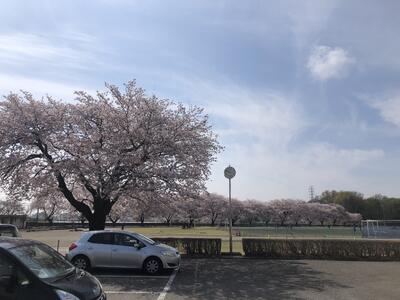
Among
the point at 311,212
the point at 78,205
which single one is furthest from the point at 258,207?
the point at 78,205

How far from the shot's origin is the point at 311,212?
116688 mm

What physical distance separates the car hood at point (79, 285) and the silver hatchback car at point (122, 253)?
322 inches

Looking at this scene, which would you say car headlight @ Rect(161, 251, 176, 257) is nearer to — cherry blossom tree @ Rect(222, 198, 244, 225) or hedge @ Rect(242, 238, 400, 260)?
hedge @ Rect(242, 238, 400, 260)

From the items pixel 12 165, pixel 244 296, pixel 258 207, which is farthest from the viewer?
pixel 258 207

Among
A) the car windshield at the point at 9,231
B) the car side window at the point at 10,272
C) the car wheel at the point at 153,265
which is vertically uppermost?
the car windshield at the point at 9,231

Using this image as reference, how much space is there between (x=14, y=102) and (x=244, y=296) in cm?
1503

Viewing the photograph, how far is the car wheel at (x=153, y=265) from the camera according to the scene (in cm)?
1502

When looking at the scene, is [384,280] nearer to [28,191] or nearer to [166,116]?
[166,116]

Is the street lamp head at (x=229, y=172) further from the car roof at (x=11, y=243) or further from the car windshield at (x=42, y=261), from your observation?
the car roof at (x=11, y=243)

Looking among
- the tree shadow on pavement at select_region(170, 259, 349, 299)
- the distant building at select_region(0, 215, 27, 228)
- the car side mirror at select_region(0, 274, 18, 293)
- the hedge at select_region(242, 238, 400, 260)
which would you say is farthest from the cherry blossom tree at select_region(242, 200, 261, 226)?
the car side mirror at select_region(0, 274, 18, 293)

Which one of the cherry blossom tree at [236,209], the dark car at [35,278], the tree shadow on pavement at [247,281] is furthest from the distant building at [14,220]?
the dark car at [35,278]

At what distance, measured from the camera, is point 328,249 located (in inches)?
859

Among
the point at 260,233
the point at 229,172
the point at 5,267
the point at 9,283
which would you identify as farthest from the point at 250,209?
the point at 9,283

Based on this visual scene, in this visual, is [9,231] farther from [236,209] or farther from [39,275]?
[236,209]
